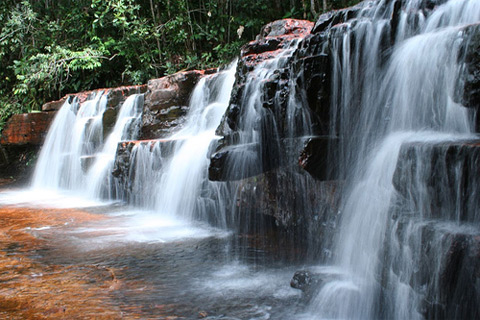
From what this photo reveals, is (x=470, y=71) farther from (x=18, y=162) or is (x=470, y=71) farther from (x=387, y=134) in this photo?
(x=18, y=162)

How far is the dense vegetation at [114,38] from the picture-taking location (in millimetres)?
12773

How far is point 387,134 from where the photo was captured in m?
4.20

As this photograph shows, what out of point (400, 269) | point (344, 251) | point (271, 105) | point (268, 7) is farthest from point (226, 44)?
point (400, 269)

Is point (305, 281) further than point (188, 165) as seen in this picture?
No

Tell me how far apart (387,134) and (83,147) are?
30.7 feet

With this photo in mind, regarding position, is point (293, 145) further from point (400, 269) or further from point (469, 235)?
point (469, 235)

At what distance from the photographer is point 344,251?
14.0 feet

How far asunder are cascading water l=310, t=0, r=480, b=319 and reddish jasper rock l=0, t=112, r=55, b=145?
10.9 meters

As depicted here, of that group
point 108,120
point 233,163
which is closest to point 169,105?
point 108,120

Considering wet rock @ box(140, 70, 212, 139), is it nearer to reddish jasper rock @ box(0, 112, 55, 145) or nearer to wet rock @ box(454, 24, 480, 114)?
reddish jasper rock @ box(0, 112, 55, 145)

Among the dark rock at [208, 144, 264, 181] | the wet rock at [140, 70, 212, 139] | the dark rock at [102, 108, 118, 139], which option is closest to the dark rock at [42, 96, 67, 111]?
the dark rock at [102, 108, 118, 139]

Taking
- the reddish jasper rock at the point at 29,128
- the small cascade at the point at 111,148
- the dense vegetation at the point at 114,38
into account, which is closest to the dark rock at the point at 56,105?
the reddish jasper rock at the point at 29,128

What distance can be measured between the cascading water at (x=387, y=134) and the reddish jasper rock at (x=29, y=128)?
35.7ft

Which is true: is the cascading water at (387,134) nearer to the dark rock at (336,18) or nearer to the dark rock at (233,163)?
the dark rock at (336,18)
